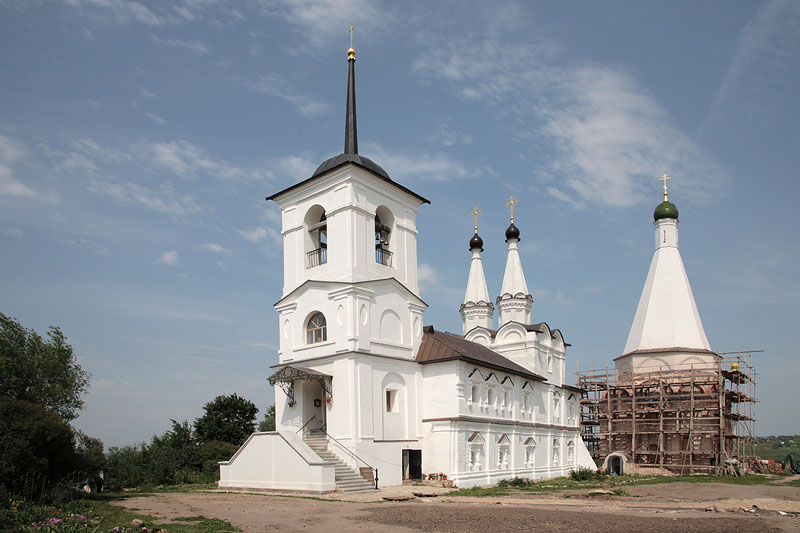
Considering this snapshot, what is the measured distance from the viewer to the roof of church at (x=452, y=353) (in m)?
26.7

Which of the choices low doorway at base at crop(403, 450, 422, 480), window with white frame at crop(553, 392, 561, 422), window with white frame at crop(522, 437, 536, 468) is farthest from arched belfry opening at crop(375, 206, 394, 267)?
window with white frame at crop(553, 392, 561, 422)

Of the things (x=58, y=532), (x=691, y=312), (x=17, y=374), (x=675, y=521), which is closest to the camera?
(x=58, y=532)

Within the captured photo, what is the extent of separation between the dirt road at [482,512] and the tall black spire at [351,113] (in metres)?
14.5

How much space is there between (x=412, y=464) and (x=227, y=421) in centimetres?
1759

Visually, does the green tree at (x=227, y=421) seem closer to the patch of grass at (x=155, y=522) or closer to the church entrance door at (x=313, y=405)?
the church entrance door at (x=313, y=405)

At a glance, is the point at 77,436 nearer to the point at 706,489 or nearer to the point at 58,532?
the point at 58,532

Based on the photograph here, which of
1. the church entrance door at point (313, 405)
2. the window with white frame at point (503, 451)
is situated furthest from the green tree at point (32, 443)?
the window with white frame at point (503, 451)

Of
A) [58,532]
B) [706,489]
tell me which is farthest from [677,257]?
[58,532]

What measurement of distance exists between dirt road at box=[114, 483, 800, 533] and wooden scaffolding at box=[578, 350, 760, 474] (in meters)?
14.4

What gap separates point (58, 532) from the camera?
33.7 feet

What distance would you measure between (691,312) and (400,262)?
71.3ft

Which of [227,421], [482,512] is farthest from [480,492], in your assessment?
[227,421]

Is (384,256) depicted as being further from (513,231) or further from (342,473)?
(513,231)

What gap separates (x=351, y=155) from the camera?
2759 centimetres
